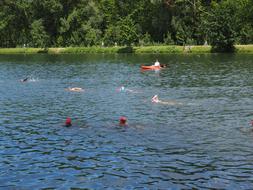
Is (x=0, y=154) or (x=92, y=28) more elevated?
(x=92, y=28)

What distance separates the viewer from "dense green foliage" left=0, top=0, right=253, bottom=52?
385 ft

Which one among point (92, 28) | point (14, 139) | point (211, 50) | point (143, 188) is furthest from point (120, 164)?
point (92, 28)

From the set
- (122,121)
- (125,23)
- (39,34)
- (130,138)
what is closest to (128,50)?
(125,23)

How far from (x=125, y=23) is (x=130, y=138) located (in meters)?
113

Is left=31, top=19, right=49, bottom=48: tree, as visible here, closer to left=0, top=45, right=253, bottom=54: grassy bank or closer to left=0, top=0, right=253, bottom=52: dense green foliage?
left=0, top=0, right=253, bottom=52: dense green foliage

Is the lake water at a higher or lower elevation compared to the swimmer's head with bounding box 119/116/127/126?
lower

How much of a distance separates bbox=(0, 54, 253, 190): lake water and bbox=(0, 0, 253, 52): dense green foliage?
68790 mm

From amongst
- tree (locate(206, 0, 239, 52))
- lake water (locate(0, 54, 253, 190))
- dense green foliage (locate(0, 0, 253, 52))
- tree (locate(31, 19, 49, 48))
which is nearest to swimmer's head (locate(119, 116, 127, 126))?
lake water (locate(0, 54, 253, 190))

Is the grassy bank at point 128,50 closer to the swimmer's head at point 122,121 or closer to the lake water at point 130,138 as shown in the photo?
the lake water at point 130,138

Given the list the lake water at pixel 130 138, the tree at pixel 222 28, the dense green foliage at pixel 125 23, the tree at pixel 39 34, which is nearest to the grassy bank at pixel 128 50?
the tree at pixel 222 28

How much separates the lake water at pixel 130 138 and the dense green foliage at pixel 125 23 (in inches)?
2708

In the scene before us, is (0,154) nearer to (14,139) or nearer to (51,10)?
(14,139)

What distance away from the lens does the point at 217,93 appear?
151 feet

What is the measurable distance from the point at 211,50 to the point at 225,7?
12614 millimetres
